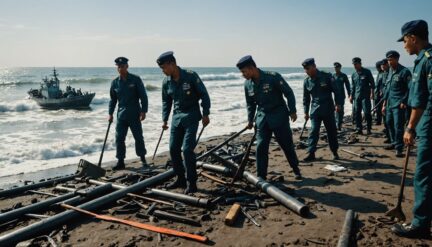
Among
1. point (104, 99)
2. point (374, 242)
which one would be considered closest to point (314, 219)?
point (374, 242)

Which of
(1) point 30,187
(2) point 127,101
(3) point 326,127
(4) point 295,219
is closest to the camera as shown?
(4) point 295,219

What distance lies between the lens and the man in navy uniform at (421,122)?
13.2 feet

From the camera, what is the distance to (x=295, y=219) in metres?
5.06

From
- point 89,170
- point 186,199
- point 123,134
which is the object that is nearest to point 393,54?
point 186,199

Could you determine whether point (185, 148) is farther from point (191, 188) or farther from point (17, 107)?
point (17, 107)

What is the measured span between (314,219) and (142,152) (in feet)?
17.8

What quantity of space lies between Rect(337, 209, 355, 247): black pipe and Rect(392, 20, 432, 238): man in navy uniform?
0.59m

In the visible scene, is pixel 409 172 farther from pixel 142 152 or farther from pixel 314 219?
pixel 142 152

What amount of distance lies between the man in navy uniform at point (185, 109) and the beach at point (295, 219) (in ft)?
2.33

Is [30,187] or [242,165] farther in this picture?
[30,187]

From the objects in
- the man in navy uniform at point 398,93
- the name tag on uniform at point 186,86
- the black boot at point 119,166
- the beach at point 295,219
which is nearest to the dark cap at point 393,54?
the man in navy uniform at point 398,93

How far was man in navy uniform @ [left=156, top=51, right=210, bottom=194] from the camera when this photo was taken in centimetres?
627

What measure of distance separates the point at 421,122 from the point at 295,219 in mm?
2155

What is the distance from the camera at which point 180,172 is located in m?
6.82
